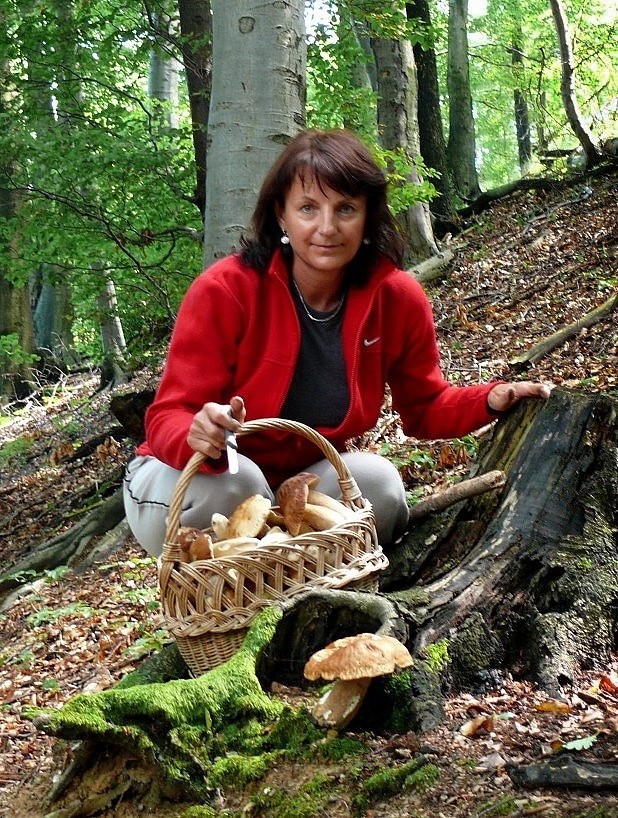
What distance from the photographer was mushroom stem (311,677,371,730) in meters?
2.08

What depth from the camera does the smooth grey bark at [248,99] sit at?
14.0 ft

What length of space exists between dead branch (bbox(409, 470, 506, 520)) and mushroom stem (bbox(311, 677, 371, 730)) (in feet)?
3.99

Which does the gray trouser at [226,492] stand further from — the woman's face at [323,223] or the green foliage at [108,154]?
the green foliage at [108,154]

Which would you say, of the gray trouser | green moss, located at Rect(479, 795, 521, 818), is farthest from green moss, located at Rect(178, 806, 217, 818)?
the gray trouser

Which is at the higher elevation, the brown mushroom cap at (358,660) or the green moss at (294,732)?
the brown mushroom cap at (358,660)

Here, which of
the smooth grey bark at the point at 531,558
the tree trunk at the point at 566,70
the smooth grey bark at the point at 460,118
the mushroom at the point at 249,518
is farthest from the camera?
the smooth grey bark at the point at 460,118

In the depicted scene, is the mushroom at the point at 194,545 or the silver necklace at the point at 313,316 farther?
the silver necklace at the point at 313,316

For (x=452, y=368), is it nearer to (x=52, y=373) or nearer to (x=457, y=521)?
(x=457, y=521)

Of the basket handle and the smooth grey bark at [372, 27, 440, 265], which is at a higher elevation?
the smooth grey bark at [372, 27, 440, 265]

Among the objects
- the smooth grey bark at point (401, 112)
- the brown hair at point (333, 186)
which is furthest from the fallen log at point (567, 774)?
the smooth grey bark at point (401, 112)

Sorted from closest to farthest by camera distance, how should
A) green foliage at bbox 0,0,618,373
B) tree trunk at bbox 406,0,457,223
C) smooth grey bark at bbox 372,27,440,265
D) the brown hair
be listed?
the brown hair
green foliage at bbox 0,0,618,373
smooth grey bark at bbox 372,27,440,265
tree trunk at bbox 406,0,457,223

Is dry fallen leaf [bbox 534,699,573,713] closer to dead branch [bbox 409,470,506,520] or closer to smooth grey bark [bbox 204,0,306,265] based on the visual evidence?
dead branch [bbox 409,470,506,520]

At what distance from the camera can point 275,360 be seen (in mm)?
3158

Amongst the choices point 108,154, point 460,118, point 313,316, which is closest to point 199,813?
point 313,316
